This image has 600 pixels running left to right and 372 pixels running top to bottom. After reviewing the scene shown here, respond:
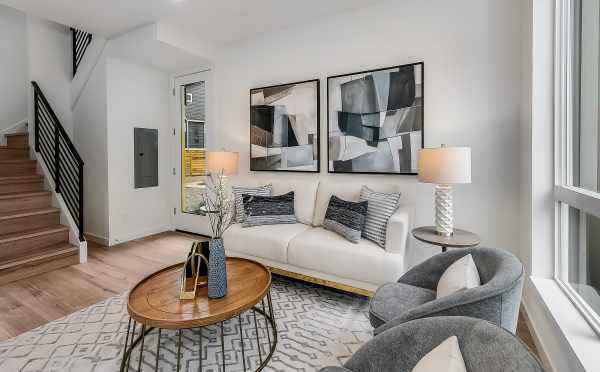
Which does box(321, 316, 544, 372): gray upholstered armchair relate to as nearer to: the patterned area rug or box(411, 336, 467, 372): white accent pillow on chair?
box(411, 336, 467, 372): white accent pillow on chair

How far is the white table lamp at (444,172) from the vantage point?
83.3 inches

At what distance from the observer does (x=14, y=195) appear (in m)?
3.48

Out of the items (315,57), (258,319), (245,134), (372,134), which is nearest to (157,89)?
(245,134)

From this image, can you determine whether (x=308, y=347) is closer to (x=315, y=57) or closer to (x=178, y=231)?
(x=315, y=57)

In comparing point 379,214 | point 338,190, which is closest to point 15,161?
point 338,190

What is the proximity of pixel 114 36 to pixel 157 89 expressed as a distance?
0.89m

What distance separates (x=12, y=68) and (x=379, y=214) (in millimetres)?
6437

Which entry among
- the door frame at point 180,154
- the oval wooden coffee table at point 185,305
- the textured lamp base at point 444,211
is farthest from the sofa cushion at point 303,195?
the door frame at point 180,154

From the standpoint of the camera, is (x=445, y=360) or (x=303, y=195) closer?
(x=445, y=360)

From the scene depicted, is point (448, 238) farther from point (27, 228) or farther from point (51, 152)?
point (51, 152)

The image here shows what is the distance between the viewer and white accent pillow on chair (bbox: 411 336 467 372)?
2.39 feet

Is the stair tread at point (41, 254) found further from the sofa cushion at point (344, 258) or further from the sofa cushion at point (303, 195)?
the sofa cushion at point (344, 258)

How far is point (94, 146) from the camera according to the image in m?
4.33

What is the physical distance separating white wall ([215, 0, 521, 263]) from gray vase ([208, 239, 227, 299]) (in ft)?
6.19
